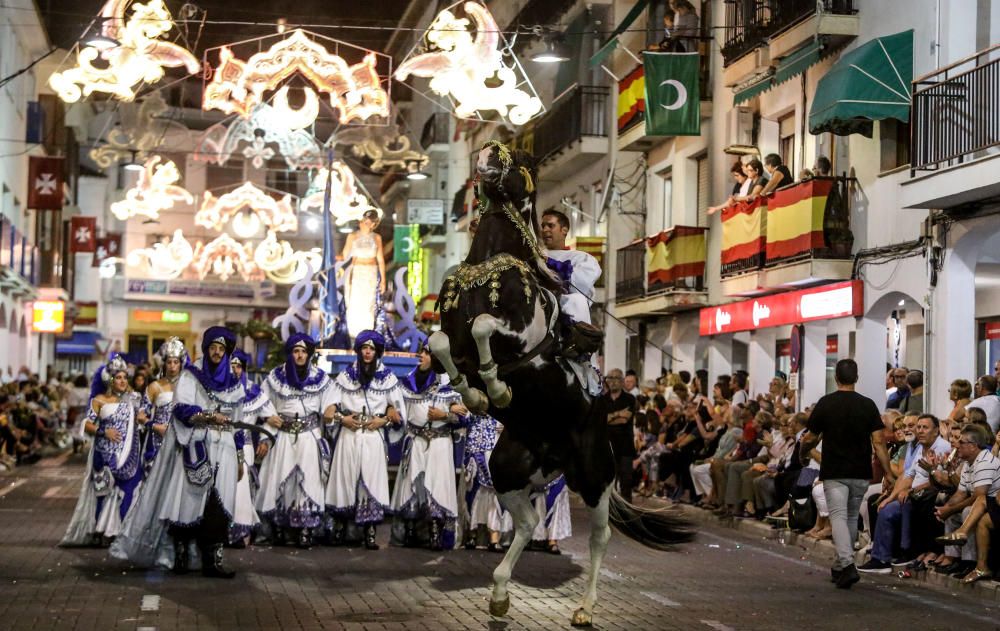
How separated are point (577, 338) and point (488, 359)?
996 millimetres

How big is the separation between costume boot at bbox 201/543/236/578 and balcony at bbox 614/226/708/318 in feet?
61.8

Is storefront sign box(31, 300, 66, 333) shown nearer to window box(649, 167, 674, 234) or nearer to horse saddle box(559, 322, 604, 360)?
window box(649, 167, 674, 234)

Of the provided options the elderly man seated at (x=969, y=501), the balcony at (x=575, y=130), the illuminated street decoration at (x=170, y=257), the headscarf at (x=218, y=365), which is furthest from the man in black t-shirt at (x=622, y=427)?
the illuminated street decoration at (x=170, y=257)

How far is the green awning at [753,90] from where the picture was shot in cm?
2608

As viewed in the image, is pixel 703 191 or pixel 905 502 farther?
pixel 703 191

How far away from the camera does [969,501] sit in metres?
13.9

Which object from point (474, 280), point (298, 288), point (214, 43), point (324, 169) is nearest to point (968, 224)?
point (298, 288)

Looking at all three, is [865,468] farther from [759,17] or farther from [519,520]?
[759,17]

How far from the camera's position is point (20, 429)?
33.4 metres

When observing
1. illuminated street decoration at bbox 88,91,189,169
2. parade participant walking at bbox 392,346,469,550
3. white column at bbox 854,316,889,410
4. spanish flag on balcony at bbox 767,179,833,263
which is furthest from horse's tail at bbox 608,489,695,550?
illuminated street decoration at bbox 88,91,189,169

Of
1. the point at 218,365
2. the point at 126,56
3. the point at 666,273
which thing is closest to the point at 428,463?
the point at 218,365

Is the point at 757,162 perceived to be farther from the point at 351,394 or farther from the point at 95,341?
the point at 95,341

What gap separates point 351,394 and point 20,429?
19464 mm

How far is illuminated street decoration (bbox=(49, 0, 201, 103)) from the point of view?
2395 centimetres
